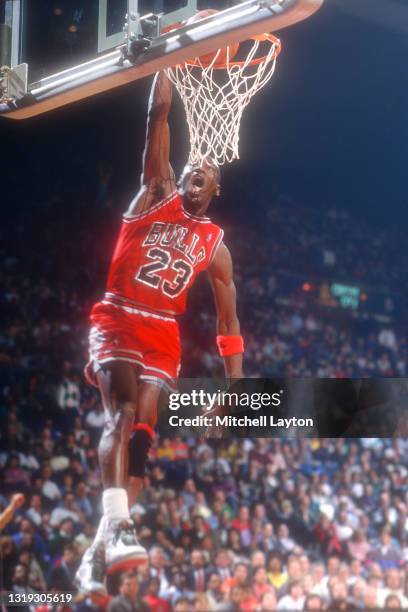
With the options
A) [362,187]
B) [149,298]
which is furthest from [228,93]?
[362,187]

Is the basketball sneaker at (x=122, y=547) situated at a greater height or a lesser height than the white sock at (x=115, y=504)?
lesser

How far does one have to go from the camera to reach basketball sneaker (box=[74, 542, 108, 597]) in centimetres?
461

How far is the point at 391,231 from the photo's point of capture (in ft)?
23.1

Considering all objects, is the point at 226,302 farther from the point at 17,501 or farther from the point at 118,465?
the point at 17,501

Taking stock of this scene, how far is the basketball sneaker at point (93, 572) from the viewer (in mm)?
4605

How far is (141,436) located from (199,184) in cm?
148

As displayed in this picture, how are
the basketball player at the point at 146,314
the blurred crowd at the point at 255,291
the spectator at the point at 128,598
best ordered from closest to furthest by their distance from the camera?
the basketball player at the point at 146,314 → the spectator at the point at 128,598 → the blurred crowd at the point at 255,291

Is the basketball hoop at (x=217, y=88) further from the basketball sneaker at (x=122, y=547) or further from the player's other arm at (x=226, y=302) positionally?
the basketball sneaker at (x=122, y=547)

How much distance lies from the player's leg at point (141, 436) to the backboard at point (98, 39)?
5.27 feet

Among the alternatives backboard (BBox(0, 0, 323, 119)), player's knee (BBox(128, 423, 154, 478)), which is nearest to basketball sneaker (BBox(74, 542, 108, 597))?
player's knee (BBox(128, 423, 154, 478))

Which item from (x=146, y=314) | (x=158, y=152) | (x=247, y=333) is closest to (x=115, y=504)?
(x=146, y=314)

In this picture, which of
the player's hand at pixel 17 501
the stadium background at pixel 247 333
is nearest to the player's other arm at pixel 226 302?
the stadium background at pixel 247 333

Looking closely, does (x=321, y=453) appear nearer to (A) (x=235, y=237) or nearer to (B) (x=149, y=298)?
(A) (x=235, y=237)

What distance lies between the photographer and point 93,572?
15.5ft
